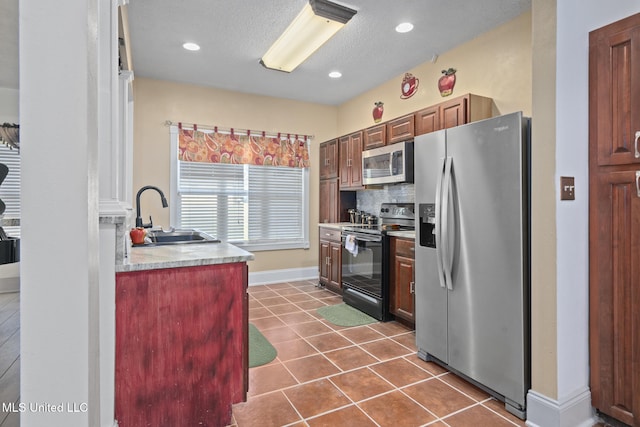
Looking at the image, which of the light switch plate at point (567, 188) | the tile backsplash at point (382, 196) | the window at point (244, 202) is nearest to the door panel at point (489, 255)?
the light switch plate at point (567, 188)

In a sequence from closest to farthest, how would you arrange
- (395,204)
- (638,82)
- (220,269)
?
(638,82) < (220,269) < (395,204)

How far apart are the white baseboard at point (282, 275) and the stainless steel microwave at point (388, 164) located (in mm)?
1864

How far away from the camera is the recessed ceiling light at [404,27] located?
2.95m

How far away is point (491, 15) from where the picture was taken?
111 inches

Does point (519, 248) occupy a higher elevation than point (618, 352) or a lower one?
higher

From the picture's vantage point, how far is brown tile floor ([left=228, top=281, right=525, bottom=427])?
1.88 meters

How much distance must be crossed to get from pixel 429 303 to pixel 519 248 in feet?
2.74

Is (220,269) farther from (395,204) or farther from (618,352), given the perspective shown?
(395,204)

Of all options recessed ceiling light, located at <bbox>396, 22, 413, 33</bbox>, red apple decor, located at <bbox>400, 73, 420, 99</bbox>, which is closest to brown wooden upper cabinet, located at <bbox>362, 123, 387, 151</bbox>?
red apple decor, located at <bbox>400, 73, 420, 99</bbox>

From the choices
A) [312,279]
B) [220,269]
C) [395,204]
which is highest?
[395,204]

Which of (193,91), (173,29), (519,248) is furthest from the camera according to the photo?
(193,91)

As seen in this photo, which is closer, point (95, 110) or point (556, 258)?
point (95, 110)

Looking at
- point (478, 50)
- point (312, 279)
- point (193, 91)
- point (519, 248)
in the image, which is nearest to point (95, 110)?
point (519, 248)

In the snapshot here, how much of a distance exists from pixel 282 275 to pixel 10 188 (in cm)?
410
